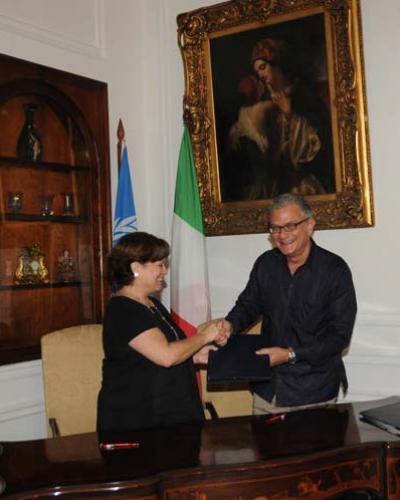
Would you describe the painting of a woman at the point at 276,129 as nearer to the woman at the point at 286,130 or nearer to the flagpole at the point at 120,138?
the woman at the point at 286,130

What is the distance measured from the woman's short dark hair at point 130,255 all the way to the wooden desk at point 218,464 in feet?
2.16

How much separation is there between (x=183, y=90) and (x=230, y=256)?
3.81 feet

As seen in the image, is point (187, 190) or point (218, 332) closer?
point (218, 332)

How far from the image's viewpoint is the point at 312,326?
298 cm

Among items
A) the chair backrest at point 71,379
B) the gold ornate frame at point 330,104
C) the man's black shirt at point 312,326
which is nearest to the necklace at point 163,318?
the man's black shirt at point 312,326

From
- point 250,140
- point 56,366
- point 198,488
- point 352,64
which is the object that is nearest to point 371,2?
point 352,64

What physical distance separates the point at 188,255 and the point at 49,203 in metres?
0.89

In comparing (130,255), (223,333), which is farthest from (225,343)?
(130,255)

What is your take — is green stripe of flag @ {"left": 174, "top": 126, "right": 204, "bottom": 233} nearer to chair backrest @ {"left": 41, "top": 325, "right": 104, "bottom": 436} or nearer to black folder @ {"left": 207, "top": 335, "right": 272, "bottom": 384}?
chair backrest @ {"left": 41, "top": 325, "right": 104, "bottom": 436}

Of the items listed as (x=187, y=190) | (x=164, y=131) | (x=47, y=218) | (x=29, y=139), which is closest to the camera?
(x=29, y=139)

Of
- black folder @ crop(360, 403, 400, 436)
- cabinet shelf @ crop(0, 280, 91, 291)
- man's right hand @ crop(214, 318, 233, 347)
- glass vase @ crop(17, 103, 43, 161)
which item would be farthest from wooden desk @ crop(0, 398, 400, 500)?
glass vase @ crop(17, 103, 43, 161)

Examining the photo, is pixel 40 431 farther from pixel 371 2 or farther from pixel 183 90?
pixel 371 2

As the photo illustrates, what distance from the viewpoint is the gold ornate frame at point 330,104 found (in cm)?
375

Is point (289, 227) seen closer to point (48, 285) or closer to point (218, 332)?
point (218, 332)
